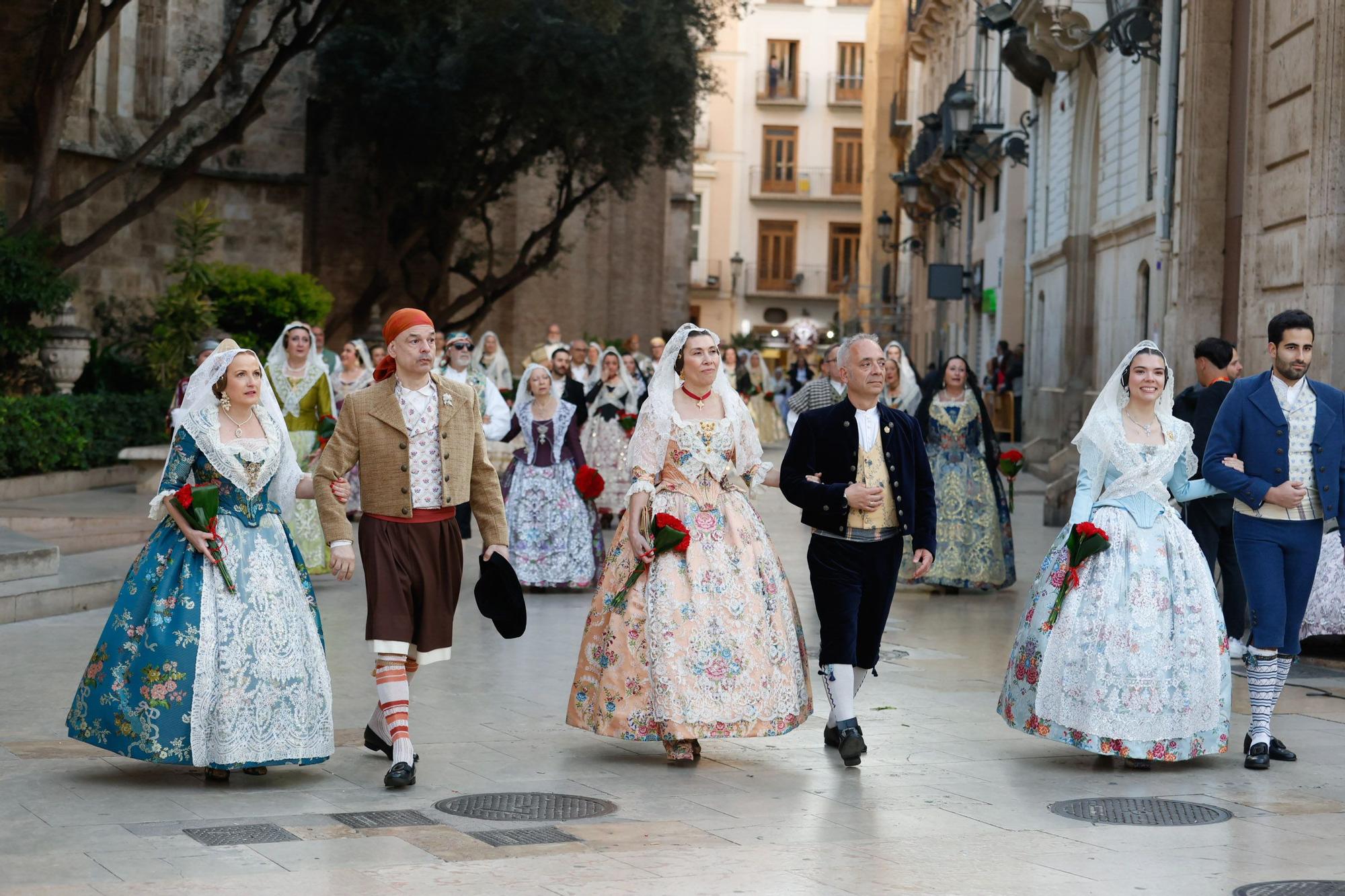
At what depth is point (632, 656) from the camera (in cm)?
745

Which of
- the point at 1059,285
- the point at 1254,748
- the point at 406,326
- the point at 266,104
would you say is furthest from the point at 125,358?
the point at 1254,748

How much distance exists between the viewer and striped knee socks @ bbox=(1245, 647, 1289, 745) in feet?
24.9

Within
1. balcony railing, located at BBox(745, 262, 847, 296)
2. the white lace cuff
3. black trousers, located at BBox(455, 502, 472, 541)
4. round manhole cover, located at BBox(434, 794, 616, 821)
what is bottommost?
round manhole cover, located at BBox(434, 794, 616, 821)

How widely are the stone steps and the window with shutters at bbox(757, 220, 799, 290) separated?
201 ft

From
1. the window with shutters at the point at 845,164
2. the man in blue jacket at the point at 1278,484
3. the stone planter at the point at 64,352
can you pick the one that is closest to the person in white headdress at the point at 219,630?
the man in blue jacket at the point at 1278,484

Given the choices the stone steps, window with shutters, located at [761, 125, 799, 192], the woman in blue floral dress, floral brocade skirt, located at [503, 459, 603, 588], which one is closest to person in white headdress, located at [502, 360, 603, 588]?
floral brocade skirt, located at [503, 459, 603, 588]

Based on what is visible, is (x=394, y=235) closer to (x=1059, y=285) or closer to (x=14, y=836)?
(x=1059, y=285)

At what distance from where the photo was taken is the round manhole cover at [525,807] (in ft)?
21.2

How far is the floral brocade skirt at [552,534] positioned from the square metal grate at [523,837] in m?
7.46

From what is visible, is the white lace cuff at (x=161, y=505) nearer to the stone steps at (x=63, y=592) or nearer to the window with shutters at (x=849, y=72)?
the stone steps at (x=63, y=592)

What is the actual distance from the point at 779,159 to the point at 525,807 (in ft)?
226

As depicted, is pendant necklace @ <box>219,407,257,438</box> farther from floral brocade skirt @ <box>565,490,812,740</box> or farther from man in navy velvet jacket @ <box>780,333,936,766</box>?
man in navy velvet jacket @ <box>780,333,936,766</box>

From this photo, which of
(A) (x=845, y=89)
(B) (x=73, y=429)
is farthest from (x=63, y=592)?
(A) (x=845, y=89)

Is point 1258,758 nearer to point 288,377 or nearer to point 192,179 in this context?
point 288,377
